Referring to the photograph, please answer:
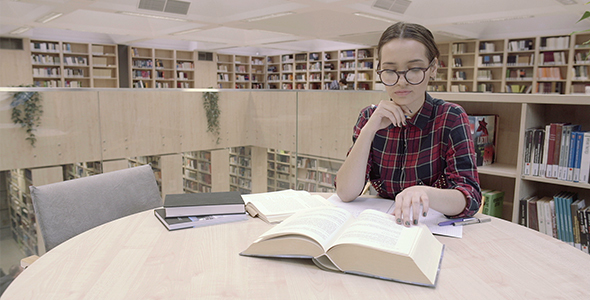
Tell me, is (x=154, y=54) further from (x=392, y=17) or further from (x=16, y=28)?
(x=392, y=17)

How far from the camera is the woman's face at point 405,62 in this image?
124 centimetres

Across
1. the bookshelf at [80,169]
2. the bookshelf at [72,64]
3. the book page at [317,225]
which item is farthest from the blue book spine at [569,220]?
the bookshelf at [72,64]

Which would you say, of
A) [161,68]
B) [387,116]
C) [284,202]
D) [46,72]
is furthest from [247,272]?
[161,68]

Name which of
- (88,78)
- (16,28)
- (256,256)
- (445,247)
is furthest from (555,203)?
(88,78)

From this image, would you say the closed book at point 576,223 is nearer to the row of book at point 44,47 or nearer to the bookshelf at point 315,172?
the bookshelf at point 315,172

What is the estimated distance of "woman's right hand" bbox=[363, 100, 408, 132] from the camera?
4.31 feet

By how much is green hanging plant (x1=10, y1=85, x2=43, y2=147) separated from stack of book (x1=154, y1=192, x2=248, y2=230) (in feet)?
6.73

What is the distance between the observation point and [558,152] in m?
2.01

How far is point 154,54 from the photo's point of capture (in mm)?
12562

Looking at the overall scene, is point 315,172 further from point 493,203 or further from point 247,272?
point 247,272

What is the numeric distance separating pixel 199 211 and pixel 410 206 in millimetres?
623

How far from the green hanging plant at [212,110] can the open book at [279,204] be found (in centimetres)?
258

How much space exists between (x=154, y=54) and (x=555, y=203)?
40.7 ft

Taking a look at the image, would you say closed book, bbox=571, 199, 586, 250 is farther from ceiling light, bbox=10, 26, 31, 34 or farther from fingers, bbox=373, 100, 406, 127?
ceiling light, bbox=10, 26, 31, 34
